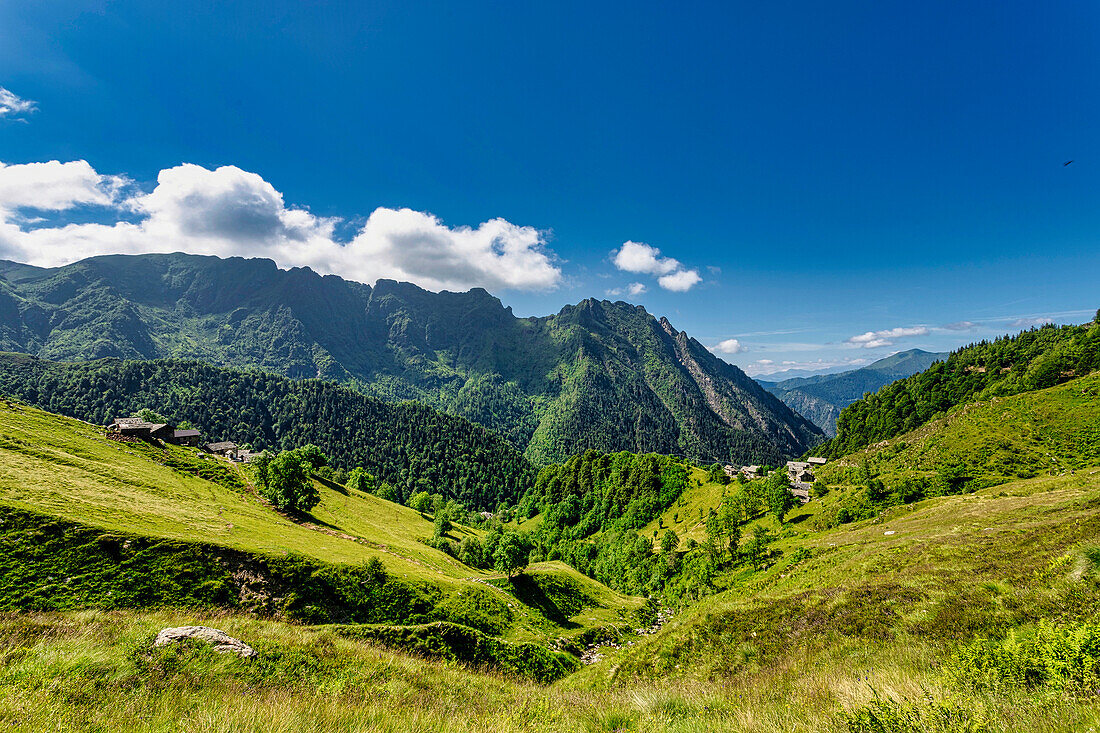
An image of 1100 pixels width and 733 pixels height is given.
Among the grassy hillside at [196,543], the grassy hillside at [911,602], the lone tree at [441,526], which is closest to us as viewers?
the grassy hillside at [911,602]

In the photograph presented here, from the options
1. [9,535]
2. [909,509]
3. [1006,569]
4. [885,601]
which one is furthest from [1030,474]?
[9,535]

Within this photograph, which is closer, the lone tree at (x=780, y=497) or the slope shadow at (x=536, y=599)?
the slope shadow at (x=536, y=599)

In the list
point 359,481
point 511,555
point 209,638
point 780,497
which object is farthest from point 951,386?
point 359,481

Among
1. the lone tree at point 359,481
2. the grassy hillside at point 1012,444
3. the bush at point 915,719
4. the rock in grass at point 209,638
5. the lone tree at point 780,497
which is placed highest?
the grassy hillside at point 1012,444

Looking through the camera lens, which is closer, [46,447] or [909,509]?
[46,447]

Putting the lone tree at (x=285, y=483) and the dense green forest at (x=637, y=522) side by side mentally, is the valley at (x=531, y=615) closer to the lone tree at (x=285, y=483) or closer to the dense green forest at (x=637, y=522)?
the dense green forest at (x=637, y=522)

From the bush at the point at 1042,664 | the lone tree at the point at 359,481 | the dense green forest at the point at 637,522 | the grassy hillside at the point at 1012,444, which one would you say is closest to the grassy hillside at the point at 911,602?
the bush at the point at 1042,664

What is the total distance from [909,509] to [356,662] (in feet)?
208

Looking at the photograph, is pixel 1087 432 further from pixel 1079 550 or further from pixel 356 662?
pixel 356 662

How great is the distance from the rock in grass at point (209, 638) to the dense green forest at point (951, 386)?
537 ft

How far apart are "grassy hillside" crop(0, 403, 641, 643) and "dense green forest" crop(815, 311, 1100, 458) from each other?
5788 inches

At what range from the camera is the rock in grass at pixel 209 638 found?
10.6 metres

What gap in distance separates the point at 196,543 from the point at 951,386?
712ft

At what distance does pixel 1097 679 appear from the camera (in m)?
7.06
